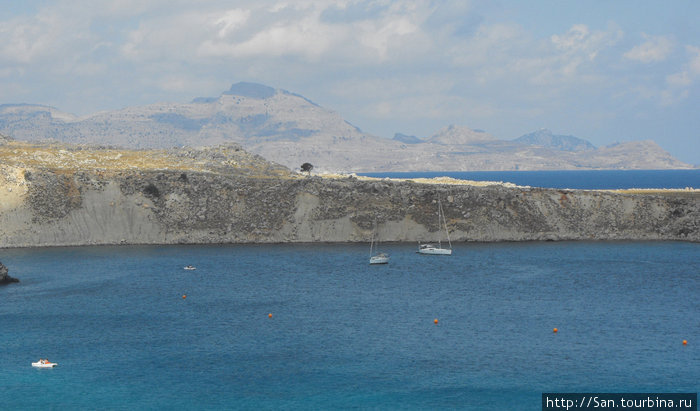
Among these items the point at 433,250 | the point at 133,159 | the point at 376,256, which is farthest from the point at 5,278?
the point at 133,159

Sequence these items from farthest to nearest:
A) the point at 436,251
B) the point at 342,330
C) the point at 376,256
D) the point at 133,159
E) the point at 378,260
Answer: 1. the point at 133,159
2. the point at 436,251
3. the point at 376,256
4. the point at 378,260
5. the point at 342,330

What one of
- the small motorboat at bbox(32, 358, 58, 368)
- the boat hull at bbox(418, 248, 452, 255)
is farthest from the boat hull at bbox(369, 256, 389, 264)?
the small motorboat at bbox(32, 358, 58, 368)

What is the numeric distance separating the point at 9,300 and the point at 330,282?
38.7 meters

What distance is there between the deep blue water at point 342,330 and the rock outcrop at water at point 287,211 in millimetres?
14801

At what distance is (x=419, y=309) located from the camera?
81312mm

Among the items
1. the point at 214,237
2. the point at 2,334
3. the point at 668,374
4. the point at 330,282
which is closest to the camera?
the point at 668,374

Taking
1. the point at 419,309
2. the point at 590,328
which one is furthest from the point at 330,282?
the point at 590,328

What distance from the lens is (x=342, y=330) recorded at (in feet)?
235

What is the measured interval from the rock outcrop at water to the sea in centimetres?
1479

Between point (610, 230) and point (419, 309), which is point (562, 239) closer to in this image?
point (610, 230)

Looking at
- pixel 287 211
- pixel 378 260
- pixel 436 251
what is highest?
pixel 287 211

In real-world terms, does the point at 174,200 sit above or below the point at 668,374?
above

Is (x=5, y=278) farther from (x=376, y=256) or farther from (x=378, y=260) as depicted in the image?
(x=376, y=256)

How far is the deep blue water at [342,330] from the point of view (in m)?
54.6
